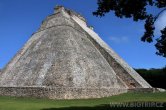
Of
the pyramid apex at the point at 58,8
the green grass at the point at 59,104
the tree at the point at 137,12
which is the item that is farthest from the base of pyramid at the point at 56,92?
the pyramid apex at the point at 58,8

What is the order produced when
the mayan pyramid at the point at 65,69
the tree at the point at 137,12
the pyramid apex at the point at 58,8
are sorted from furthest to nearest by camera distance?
the pyramid apex at the point at 58,8
the mayan pyramid at the point at 65,69
the tree at the point at 137,12

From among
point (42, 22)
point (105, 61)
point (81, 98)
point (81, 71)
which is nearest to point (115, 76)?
point (105, 61)

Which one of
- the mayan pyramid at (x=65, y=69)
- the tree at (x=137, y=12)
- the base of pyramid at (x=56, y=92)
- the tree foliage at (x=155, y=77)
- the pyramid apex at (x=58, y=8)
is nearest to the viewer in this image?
the tree at (x=137, y=12)

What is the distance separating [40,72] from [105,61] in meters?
8.76

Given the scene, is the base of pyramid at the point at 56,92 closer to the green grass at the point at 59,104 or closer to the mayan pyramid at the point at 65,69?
the mayan pyramid at the point at 65,69

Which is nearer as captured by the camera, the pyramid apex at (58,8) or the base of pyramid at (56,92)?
the base of pyramid at (56,92)

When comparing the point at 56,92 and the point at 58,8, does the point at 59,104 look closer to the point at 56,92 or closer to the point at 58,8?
the point at 56,92

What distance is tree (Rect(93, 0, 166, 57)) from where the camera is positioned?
64.7 ft

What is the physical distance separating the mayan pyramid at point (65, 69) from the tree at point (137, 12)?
1164 centimetres

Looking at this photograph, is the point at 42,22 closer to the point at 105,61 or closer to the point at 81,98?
the point at 105,61

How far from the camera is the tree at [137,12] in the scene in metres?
19.7

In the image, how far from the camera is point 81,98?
3041cm

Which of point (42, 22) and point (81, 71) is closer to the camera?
point (81, 71)

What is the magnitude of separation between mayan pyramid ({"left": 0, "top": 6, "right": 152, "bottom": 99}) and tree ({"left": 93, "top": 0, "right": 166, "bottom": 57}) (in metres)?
11.6
